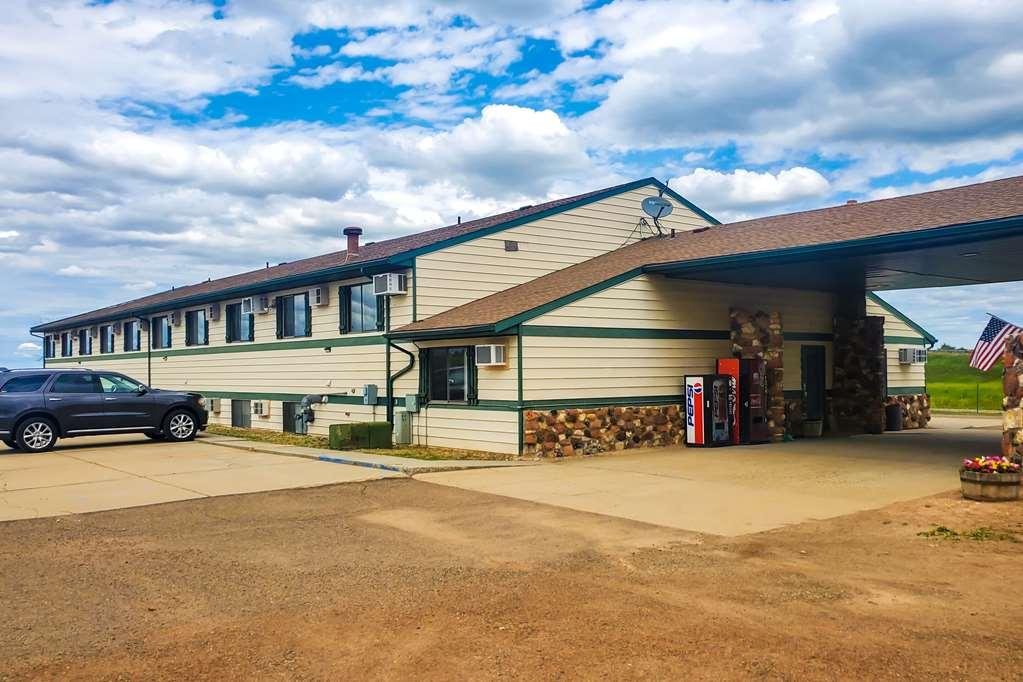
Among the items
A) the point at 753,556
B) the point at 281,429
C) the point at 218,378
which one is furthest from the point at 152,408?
the point at 753,556

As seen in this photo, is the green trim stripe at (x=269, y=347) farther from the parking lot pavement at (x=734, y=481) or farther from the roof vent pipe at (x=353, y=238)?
the parking lot pavement at (x=734, y=481)

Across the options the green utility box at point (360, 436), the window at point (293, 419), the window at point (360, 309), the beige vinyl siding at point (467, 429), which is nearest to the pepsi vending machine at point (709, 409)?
the beige vinyl siding at point (467, 429)

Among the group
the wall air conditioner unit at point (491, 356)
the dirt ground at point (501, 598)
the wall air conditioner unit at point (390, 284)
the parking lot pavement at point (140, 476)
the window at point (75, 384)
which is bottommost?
the dirt ground at point (501, 598)

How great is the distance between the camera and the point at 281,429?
78.0 ft

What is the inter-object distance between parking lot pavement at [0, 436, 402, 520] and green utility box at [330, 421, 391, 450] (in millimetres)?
1548

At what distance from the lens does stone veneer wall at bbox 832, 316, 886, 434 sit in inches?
883

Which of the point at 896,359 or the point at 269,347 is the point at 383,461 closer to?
the point at 269,347

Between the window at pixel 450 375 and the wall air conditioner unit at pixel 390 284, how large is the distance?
4.80 feet

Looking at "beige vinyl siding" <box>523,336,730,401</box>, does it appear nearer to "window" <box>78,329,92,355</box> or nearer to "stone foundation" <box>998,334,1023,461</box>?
"stone foundation" <box>998,334,1023,461</box>

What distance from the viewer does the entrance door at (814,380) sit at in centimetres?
2233

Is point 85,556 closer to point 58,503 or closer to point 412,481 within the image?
point 58,503

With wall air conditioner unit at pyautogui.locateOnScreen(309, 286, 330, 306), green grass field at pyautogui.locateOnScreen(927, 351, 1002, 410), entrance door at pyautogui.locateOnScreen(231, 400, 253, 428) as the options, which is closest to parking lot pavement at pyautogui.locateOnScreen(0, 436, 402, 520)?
wall air conditioner unit at pyautogui.locateOnScreen(309, 286, 330, 306)

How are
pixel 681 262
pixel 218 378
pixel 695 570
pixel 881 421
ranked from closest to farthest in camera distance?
1. pixel 695 570
2. pixel 681 262
3. pixel 881 421
4. pixel 218 378

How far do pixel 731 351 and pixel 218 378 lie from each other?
16.1 meters
